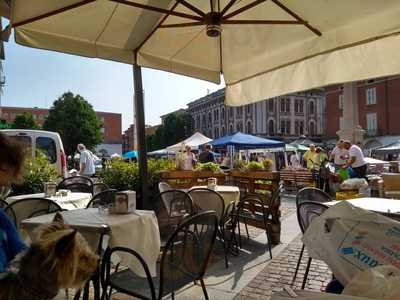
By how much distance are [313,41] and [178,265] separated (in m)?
2.53

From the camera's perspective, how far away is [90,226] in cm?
296

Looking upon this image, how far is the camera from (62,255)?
1358mm

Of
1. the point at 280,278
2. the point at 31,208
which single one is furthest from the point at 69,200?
the point at 280,278

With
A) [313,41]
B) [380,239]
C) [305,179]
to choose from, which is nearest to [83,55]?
[313,41]

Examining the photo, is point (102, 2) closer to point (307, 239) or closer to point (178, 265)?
point (178, 265)

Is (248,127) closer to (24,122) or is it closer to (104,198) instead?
(24,122)

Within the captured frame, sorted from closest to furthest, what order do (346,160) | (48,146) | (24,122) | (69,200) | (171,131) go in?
(69,200), (48,146), (346,160), (24,122), (171,131)

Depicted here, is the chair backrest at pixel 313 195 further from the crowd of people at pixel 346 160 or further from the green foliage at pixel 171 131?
the green foliage at pixel 171 131

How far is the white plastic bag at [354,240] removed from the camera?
202 cm

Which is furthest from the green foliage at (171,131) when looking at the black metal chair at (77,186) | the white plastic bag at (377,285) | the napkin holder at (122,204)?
the white plastic bag at (377,285)

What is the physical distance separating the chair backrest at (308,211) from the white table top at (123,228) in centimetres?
143

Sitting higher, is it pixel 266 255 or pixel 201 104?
pixel 201 104

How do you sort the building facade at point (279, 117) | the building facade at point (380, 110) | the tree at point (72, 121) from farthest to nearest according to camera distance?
the building facade at point (279, 117) < the building facade at point (380, 110) < the tree at point (72, 121)

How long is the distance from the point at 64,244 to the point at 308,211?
2784 mm
